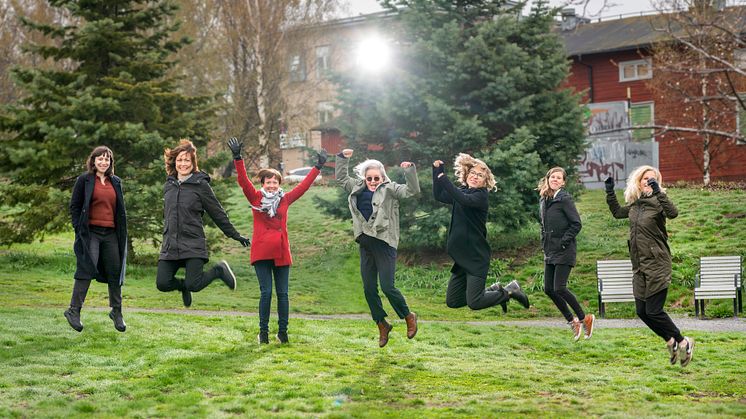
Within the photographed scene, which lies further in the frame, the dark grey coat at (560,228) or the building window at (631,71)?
the building window at (631,71)

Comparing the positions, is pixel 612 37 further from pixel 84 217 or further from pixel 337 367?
pixel 84 217

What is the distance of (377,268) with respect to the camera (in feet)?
36.3

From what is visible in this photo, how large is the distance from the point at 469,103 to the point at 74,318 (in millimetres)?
14954

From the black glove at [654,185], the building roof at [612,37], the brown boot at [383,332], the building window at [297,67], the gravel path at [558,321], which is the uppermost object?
the building roof at [612,37]

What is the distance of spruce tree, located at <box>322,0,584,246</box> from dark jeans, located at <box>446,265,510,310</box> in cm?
1161

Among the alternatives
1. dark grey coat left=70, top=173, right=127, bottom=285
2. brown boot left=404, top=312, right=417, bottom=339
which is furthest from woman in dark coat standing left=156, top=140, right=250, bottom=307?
brown boot left=404, top=312, right=417, bottom=339

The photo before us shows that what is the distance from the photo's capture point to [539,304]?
20594mm

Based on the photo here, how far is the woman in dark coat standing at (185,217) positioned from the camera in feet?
35.8

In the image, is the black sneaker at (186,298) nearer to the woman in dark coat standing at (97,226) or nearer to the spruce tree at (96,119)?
the woman in dark coat standing at (97,226)

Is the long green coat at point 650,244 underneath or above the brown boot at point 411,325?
above

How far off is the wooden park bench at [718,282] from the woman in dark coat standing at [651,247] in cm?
815

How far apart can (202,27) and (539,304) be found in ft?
101

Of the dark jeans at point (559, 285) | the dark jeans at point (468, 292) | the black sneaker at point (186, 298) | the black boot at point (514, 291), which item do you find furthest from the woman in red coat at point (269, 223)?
the dark jeans at point (559, 285)

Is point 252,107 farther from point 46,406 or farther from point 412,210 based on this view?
point 46,406
